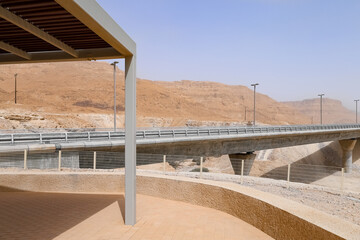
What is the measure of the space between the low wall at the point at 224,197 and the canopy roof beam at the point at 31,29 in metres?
4.50

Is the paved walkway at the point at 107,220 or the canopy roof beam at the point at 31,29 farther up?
the canopy roof beam at the point at 31,29

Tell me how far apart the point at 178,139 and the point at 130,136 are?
17055 mm

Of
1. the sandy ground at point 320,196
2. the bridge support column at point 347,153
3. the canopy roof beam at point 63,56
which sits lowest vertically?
the bridge support column at point 347,153

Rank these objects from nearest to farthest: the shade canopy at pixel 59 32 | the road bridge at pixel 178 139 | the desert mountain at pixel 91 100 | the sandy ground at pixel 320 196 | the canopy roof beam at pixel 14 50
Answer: the shade canopy at pixel 59 32 → the canopy roof beam at pixel 14 50 → the sandy ground at pixel 320 196 → the road bridge at pixel 178 139 → the desert mountain at pixel 91 100

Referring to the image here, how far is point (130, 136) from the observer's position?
6652mm

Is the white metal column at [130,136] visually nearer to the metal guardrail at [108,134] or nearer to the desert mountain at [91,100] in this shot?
the metal guardrail at [108,134]

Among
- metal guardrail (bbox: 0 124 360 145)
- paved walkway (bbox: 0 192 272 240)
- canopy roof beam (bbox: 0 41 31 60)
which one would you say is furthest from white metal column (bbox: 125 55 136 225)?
metal guardrail (bbox: 0 124 360 145)

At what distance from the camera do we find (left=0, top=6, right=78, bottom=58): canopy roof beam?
4929mm

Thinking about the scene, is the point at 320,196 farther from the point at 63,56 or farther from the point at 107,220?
the point at 63,56

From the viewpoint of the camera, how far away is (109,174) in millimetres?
9523

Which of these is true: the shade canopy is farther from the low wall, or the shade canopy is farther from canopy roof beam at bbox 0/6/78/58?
the low wall

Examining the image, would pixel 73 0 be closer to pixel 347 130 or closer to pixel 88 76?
pixel 347 130

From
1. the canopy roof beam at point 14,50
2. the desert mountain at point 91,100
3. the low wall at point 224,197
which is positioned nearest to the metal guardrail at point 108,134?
the low wall at point 224,197

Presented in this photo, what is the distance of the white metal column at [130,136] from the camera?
6.60 metres
